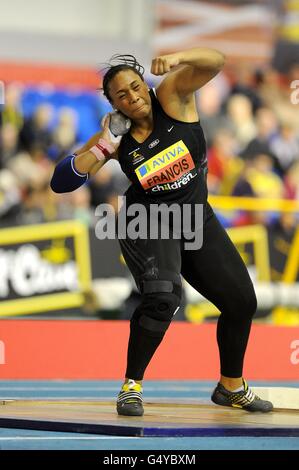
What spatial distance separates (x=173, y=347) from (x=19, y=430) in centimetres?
544

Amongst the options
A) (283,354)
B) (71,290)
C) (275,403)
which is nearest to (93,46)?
(71,290)

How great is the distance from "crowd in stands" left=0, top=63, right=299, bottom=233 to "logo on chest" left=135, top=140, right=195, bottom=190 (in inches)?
316

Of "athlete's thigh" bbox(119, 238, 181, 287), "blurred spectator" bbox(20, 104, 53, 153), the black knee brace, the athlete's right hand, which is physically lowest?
the black knee brace

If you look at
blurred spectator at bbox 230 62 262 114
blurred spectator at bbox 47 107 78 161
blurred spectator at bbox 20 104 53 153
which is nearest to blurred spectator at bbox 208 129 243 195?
blurred spectator at bbox 230 62 262 114

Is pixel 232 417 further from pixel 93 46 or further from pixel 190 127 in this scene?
pixel 93 46

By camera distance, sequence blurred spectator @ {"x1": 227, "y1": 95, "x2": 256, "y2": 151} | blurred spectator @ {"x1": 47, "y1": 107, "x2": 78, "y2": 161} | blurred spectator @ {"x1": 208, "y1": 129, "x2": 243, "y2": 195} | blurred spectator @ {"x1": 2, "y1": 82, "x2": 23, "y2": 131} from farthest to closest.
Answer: blurred spectator @ {"x1": 227, "y1": 95, "x2": 256, "y2": 151}, blurred spectator @ {"x1": 2, "y1": 82, "x2": 23, "y2": 131}, blurred spectator @ {"x1": 47, "y1": 107, "x2": 78, "y2": 161}, blurred spectator @ {"x1": 208, "y1": 129, "x2": 243, "y2": 195}

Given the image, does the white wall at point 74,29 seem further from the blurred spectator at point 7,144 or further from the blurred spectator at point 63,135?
the blurred spectator at point 7,144

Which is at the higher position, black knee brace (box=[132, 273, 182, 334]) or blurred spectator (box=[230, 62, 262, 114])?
blurred spectator (box=[230, 62, 262, 114])

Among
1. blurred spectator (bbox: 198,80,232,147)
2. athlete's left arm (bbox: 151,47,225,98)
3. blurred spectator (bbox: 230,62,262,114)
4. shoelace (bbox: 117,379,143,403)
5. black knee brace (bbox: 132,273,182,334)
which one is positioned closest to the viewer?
A: athlete's left arm (bbox: 151,47,225,98)

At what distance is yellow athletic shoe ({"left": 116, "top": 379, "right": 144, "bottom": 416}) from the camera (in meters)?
7.05

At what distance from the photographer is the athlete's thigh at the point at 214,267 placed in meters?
7.46

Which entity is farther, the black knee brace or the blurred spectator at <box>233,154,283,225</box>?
the blurred spectator at <box>233,154,283,225</box>

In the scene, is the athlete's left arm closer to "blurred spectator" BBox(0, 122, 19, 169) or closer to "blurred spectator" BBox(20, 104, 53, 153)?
"blurred spectator" BBox(0, 122, 19, 169)

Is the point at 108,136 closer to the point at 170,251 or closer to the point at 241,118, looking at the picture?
the point at 170,251
